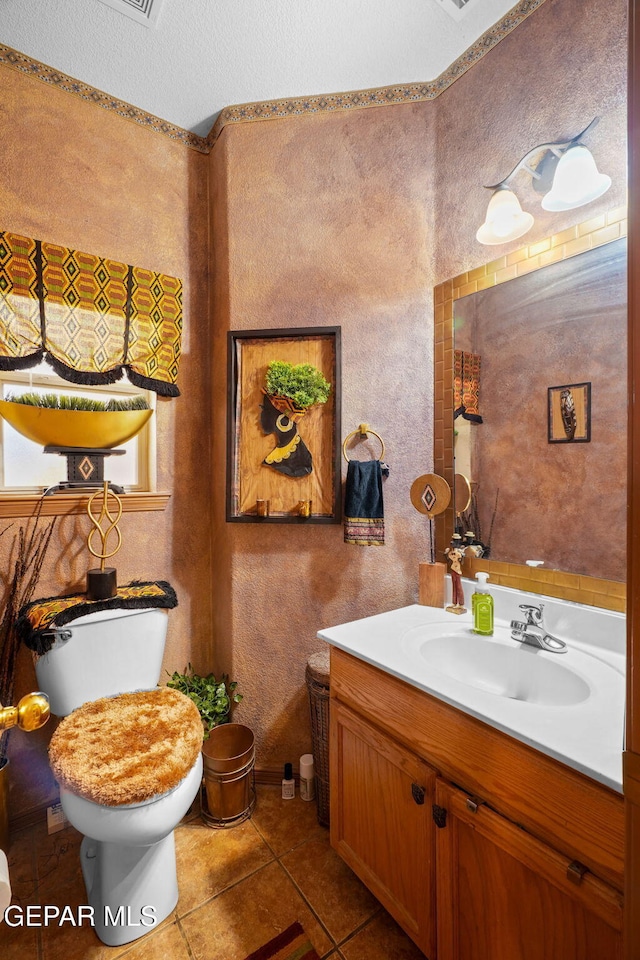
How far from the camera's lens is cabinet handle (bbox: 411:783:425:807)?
1.00 meters

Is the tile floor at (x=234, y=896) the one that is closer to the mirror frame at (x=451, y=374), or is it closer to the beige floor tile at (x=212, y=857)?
the beige floor tile at (x=212, y=857)

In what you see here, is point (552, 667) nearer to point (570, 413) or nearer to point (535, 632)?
point (535, 632)

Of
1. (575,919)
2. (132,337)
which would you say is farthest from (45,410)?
(575,919)

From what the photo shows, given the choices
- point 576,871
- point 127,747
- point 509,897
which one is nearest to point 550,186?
point 576,871

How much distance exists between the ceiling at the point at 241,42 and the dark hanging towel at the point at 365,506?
4.94 feet

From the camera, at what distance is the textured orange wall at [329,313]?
1690 millimetres

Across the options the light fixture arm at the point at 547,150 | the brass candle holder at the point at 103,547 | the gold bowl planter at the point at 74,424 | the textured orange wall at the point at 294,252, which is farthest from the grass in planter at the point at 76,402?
the light fixture arm at the point at 547,150

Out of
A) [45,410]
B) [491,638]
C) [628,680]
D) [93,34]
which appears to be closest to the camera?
[628,680]

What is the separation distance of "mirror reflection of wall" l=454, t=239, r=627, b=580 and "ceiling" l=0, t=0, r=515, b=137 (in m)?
0.93

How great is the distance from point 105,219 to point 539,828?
91.5 inches

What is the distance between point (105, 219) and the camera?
1.73 m

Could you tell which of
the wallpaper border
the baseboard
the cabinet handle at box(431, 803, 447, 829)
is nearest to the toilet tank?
the baseboard

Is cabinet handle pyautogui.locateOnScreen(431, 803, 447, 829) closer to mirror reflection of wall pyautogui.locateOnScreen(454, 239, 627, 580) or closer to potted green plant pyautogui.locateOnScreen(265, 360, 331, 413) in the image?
mirror reflection of wall pyautogui.locateOnScreen(454, 239, 627, 580)

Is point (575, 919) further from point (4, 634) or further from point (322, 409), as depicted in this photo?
point (4, 634)
